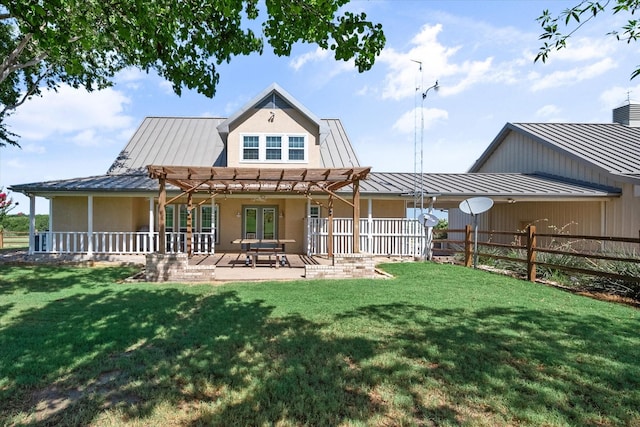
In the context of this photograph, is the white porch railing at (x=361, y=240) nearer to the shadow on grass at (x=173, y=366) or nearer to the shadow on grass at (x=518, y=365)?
the shadow on grass at (x=518, y=365)

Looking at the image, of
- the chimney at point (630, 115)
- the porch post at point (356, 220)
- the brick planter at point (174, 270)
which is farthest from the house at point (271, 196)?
the brick planter at point (174, 270)

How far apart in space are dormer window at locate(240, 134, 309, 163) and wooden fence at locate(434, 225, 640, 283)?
6977 millimetres

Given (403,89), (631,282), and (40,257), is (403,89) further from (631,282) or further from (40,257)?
(40,257)

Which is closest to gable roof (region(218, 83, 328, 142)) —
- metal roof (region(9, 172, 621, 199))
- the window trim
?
the window trim

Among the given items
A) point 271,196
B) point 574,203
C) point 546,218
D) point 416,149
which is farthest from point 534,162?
point 271,196

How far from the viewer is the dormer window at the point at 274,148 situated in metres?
15.7

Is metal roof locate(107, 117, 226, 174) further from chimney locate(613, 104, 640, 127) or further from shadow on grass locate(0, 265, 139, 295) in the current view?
chimney locate(613, 104, 640, 127)

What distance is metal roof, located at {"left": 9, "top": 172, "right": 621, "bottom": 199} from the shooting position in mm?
13413

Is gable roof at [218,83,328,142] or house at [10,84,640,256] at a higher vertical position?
gable roof at [218,83,328,142]

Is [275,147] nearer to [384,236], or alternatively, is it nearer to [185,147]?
[185,147]

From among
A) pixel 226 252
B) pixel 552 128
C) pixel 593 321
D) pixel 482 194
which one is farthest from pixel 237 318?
pixel 552 128

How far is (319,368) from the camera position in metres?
4.04

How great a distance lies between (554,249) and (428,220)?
4210 millimetres

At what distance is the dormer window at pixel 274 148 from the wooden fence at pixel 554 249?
6.98 metres
